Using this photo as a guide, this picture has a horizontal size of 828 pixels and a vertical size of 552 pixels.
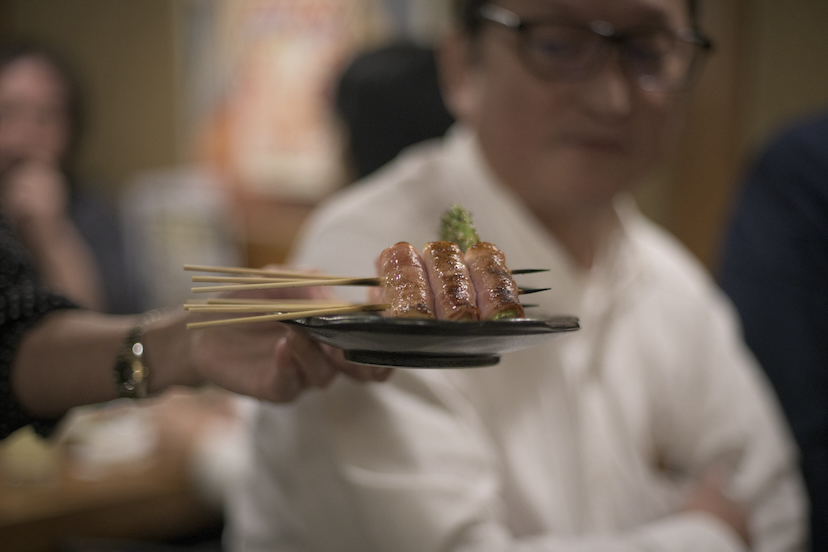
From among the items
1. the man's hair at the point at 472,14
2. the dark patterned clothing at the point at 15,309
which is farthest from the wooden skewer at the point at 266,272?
the man's hair at the point at 472,14

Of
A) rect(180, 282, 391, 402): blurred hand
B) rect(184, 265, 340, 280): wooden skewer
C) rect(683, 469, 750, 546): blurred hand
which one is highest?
rect(184, 265, 340, 280): wooden skewer

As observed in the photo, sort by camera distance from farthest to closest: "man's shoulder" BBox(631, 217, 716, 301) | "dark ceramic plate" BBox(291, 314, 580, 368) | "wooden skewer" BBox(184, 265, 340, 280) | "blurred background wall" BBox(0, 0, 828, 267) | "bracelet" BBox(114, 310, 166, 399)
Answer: "blurred background wall" BBox(0, 0, 828, 267) < "man's shoulder" BBox(631, 217, 716, 301) < "bracelet" BBox(114, 310, 166, 399) < "wooden skewer" BBox(184, 265, 340, 280) < "dark ceramic plate" BBox(291, 314, 580, 368)

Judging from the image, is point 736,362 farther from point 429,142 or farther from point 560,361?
point 429,142

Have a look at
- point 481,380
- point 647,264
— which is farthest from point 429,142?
point 481,380

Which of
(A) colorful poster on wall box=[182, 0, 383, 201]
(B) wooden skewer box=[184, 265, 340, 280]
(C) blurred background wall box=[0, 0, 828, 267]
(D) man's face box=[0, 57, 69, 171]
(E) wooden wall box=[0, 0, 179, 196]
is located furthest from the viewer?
(E) wooden wall box=[0, 0, 179, 196]

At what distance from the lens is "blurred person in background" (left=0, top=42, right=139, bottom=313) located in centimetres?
329

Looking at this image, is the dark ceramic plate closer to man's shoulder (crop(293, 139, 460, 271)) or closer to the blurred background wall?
man's shoulder (crop(293, 139, 460, 271))

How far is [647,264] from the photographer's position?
1.54m

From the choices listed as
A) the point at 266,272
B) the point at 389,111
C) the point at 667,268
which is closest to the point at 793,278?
the point at 667,268

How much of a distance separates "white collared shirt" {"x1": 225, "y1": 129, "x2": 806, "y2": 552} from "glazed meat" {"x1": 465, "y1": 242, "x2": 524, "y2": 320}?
0.07m

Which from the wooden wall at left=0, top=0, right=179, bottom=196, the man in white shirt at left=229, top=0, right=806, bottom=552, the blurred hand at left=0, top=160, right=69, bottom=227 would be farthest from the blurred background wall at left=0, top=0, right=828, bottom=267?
the man in white shirt at left=229, top=0, right=806, bottom=552

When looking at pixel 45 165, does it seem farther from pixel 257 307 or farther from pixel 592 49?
pixel 257 307

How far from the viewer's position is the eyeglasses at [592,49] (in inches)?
43.4

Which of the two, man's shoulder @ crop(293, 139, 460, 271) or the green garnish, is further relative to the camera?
man's shoulder @ crop(293, 139, 460, 271)
